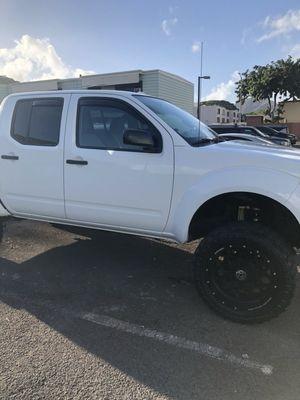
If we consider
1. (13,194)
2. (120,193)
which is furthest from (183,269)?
(13,194)

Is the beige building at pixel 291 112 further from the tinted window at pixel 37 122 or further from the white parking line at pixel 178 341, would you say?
the white parking line at pixel 178 341

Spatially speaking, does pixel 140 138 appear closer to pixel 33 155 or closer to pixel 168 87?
pixel 33 155

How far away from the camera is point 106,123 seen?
4234 mm

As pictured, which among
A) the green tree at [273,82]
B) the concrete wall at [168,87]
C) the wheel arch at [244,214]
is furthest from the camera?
the green tree at [273,82]

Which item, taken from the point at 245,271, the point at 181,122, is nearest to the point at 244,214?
the point at 245,271

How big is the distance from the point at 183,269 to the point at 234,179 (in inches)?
65.2

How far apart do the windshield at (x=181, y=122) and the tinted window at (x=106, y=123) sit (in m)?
0.20

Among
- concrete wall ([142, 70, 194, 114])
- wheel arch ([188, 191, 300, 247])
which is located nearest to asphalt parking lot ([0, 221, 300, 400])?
wheel arch ([188, 191, 300, 247])

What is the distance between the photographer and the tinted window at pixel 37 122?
4.46 meters

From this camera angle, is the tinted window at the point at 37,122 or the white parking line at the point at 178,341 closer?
the white parking line at the point at 178,341

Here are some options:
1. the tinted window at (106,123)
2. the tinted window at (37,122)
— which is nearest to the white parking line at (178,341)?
the tinted window at (106,123)

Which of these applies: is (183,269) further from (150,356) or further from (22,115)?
Answer: (22,115)

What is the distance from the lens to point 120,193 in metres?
4.07

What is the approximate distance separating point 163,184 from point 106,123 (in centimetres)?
90
